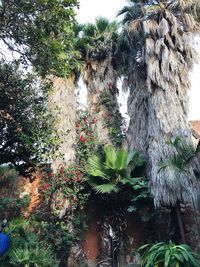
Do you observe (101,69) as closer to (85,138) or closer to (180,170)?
(85,138)

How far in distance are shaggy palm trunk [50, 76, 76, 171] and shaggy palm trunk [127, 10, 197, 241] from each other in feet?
6.54

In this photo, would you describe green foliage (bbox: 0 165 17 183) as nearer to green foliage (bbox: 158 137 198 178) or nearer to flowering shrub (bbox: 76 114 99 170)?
flowering shrub (bbox: 76 114 99 170)

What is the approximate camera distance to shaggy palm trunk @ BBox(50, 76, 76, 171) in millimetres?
10969

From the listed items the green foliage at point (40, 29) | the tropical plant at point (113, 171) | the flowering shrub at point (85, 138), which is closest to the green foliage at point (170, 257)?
the tropical plant at point (113, 171)

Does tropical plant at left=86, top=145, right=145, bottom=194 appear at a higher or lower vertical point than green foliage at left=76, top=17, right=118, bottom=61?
lower

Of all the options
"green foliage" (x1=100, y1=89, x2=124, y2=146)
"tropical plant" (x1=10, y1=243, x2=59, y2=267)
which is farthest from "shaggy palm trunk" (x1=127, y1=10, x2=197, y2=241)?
"tropical plant" (x1=10, y1=243, x2=59, y2=267)

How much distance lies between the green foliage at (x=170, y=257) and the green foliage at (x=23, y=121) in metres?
3.44

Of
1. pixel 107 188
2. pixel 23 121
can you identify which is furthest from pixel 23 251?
pixel 107 188

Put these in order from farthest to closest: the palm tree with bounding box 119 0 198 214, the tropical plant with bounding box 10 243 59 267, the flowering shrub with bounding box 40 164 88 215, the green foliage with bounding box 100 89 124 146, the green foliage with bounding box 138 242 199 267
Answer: the green foliage with bounding box 100 89 124 146
the flowering shrub with bounding box 40 164 88 215
the palm tree with bounding box 119 0 198 214
the green foliage with bounding box 138 242 199 267
the tropical plant with bounding box 10 243 59 267

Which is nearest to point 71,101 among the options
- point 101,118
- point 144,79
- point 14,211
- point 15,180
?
point 101,118

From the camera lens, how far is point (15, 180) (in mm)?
12250

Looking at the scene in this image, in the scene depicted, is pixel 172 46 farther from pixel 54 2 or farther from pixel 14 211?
pixel 14 211

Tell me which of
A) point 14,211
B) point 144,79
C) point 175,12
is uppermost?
point 175,12

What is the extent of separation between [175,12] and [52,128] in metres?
6.45
